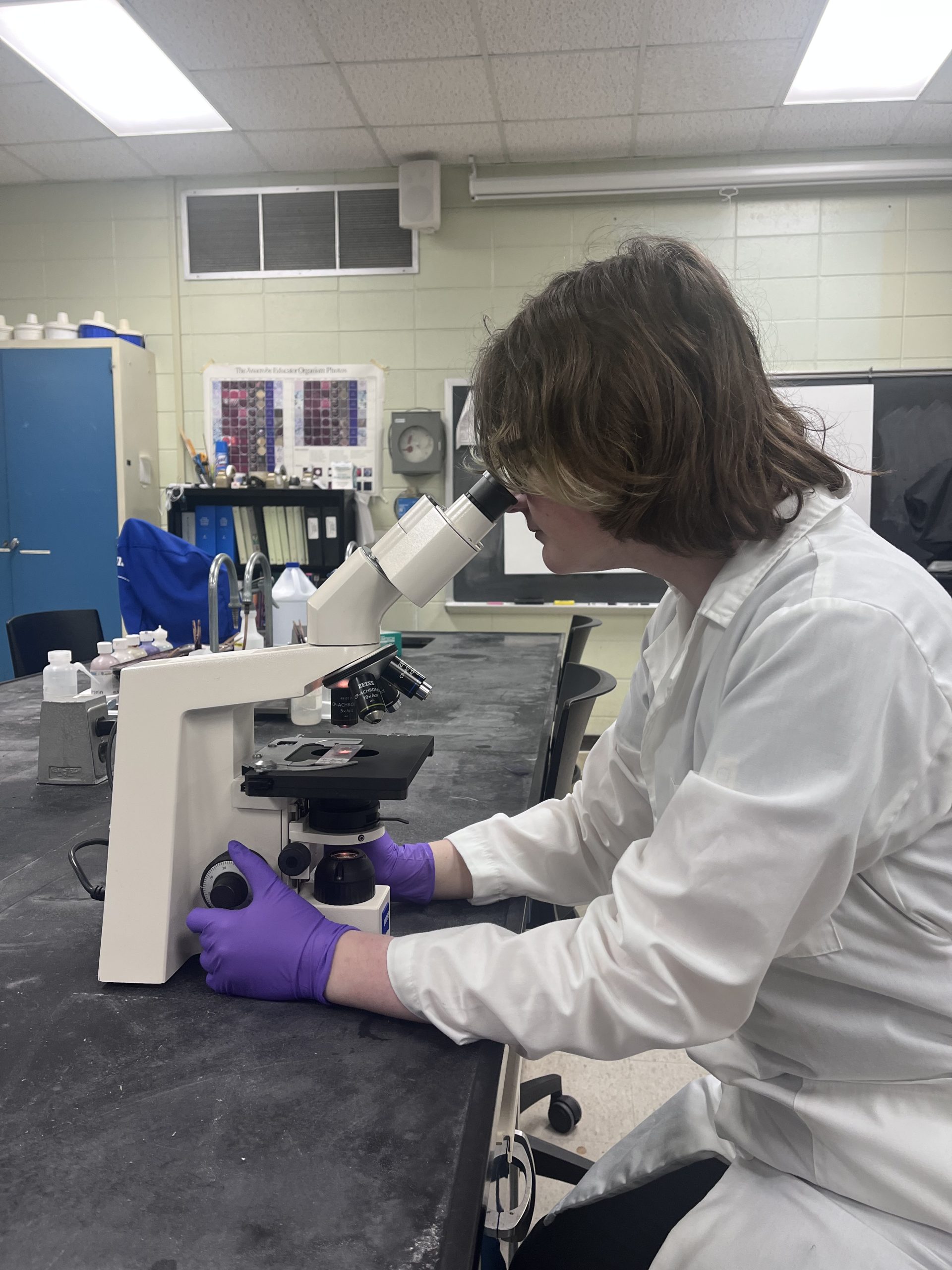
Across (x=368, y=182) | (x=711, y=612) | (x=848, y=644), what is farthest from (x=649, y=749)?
(x=368, y=182)

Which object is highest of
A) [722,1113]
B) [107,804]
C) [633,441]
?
[633,441]

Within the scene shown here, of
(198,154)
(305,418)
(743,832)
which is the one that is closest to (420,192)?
(198,154)

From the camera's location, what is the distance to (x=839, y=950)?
702mm

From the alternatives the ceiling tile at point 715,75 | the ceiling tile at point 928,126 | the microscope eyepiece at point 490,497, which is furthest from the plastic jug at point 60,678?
the ceiling tile at point 928,126

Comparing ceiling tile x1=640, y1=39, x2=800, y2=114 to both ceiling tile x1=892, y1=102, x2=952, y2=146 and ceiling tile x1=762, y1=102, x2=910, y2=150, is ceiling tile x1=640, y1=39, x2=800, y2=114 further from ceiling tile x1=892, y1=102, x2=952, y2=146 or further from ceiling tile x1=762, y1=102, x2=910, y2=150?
ceiling tile x1=892, y1=102, x2=952, y2=146

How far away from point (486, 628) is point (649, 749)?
148 inches

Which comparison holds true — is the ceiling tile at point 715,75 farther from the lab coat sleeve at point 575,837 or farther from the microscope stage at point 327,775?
the microscope stage at point 327,775

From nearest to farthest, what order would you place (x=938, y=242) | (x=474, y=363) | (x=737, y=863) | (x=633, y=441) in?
(x=737, y=863), (x=633, y=441), (x=474, y=363), (x=938, y=242)

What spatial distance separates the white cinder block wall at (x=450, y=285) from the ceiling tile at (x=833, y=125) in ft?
0.79

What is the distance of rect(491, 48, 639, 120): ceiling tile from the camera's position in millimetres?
3324

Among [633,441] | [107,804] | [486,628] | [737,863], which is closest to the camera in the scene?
[737,863]

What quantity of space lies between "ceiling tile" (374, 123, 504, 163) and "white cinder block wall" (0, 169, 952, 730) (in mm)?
157

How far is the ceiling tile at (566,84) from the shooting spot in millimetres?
3324

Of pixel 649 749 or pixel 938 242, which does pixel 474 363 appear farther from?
pixel 938 242
